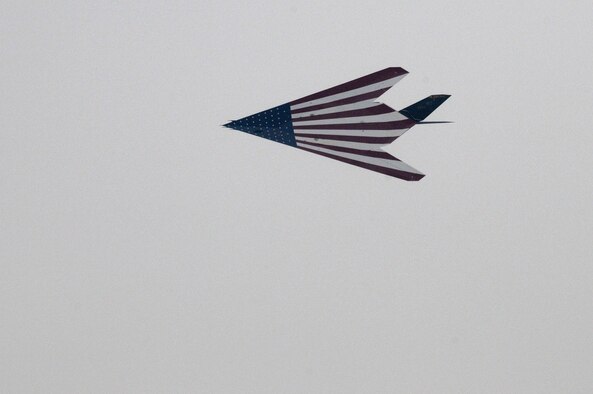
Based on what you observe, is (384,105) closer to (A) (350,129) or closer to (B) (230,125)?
(A) (350,129)

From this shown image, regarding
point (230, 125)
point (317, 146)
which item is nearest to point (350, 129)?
point (317, 146)

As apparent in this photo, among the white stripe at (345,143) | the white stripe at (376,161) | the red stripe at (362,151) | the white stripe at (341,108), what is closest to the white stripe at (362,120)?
the white stripe at (341,108)

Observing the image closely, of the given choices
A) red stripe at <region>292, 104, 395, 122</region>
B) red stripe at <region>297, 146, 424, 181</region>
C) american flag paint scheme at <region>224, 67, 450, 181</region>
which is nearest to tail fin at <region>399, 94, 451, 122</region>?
american flag paint scheme at <region>224, 67, 450, 181</region>

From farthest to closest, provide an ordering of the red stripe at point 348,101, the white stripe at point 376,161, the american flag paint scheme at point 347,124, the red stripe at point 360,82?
the white stripe at point 376,161 < the american flag paint scheme at point 347,124 < the red stripe at point 348,101 < the red stripe at point 360,82

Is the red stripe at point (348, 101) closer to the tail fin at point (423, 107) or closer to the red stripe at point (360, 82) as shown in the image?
the red stripe at point (360, 82)

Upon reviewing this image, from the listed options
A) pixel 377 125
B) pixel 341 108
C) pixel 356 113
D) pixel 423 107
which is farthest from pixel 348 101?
pixel 423 107

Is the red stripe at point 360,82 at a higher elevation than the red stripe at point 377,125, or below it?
higher

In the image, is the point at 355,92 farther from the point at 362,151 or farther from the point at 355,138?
the point at 362,151

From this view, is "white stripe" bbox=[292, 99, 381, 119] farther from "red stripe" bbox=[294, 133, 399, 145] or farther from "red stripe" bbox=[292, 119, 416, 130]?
"red stripe" bbox=[294, 133, 399, 145]
